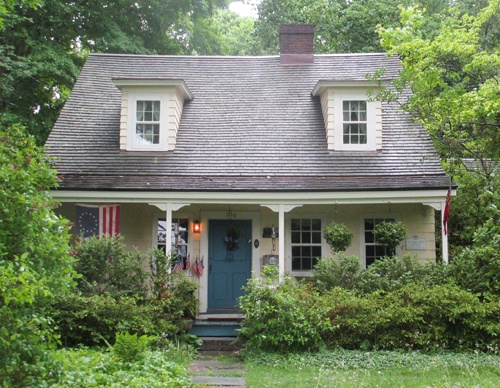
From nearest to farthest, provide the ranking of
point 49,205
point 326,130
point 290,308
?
point 49,205
point 290,308
point 326,130

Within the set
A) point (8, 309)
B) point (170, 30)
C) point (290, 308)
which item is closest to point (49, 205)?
point (8, 309)

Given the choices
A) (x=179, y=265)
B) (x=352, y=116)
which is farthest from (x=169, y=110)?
(x=352, y=116)

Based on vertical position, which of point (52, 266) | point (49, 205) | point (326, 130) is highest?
point (326, 130)

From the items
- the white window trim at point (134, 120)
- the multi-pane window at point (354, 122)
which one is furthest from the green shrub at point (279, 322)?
the white window trim at point (134, 120)

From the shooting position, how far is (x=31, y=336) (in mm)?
5246

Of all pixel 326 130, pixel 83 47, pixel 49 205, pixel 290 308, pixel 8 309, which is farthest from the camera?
pixel 83 47

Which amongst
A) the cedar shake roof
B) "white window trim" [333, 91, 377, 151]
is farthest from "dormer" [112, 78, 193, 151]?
"white window trim" [333, 91, 377, 151]

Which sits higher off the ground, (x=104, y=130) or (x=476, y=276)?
(x=104, y=130)

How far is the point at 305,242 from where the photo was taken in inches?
505

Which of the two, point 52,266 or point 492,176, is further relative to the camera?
point 492,176

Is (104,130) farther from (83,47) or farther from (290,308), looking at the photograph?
(83,47)

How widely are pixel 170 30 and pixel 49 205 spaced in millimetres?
19959

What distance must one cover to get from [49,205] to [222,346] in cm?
538

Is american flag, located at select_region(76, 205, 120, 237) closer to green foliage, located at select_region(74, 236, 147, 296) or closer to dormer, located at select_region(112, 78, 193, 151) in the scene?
green foliage, located at select_region(74, 236, 147, 296)
